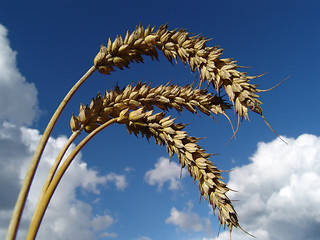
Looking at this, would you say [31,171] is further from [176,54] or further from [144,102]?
[176,54]

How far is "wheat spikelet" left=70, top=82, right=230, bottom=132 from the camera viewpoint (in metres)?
2.30

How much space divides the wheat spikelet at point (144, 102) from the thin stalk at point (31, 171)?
0.18m

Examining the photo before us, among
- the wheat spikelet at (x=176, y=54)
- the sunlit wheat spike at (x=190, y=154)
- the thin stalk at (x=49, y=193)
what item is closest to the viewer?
the thin stalk at (x=49, y=193)

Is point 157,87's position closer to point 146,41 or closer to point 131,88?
point 131,88

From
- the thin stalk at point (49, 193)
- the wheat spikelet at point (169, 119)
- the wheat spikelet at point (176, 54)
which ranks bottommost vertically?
the thin stalk at point (49, 193)

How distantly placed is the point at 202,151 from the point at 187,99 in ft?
1.82

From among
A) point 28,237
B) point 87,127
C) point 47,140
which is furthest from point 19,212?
point 87,127

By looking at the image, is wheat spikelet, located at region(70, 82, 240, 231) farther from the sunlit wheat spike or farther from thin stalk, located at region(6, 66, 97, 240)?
thin stalk, located at region(6, 66, 97, 240)

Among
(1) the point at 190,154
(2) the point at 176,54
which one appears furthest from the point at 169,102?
(1) the point at 190,154

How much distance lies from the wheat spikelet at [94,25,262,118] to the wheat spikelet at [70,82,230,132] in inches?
7.4

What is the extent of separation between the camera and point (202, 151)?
2.19 metres

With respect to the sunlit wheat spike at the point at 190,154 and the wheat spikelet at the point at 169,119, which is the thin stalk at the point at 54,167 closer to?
the wheat spikelet at the point at 169,119

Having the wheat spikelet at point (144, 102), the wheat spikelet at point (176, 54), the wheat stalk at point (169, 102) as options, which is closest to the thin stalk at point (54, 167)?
the wheat stalk at point (169, 102)

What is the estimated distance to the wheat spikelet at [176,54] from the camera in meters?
2.28
